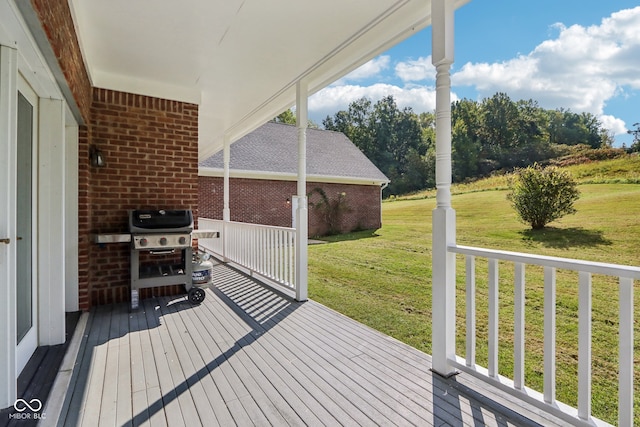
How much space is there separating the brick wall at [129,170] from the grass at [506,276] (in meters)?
2.59

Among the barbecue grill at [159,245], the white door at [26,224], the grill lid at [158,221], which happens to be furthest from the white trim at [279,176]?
the white door at [26,224]

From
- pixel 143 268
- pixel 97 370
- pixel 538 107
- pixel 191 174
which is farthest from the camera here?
pixel 538 107

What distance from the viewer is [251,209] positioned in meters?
12.1

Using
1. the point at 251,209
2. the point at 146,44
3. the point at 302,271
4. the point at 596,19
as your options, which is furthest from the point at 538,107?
the point at 146,44

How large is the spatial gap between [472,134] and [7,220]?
20.4 metres

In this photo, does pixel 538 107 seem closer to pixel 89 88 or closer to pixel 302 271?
pixel 302 271

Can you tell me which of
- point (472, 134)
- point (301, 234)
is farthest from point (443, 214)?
point (472, 134)

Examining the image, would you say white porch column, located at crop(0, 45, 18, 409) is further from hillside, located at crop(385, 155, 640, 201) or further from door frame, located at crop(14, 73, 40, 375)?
hillside, located at crop(385, 155, 640, 201)

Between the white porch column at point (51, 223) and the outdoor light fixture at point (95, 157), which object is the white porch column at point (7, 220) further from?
the outdoor light fixture at point (95, 157)

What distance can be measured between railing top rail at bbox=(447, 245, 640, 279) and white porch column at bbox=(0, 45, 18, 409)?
9.32ft

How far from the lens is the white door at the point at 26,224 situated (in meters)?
2.45

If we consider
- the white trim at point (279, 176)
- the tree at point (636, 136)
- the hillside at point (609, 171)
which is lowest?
the hillside at point (609, 171)

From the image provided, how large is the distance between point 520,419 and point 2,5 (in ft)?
11.2

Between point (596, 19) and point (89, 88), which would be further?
point (596, 19)
